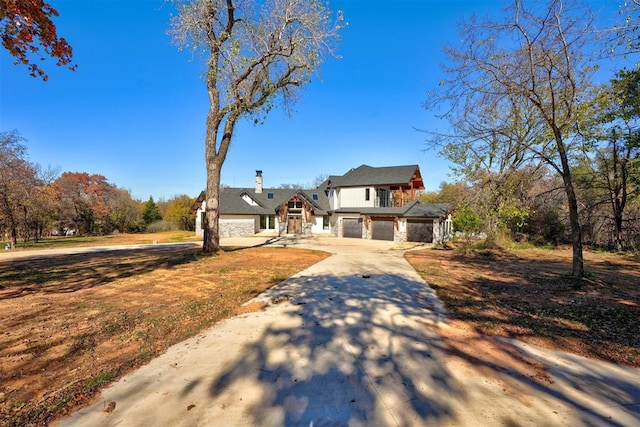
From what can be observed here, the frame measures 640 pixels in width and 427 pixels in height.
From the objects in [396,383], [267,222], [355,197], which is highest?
[355,197]

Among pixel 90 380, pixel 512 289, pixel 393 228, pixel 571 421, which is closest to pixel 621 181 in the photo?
pixel 393 228

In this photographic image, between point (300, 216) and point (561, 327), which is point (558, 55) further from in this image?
point (300, 216)

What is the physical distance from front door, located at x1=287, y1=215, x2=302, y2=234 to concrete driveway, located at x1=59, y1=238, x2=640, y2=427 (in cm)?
2418

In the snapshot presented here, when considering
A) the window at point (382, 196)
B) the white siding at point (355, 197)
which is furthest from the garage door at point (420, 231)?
the white siding at point (355, 197)

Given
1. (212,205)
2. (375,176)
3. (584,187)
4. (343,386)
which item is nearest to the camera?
(343,386)

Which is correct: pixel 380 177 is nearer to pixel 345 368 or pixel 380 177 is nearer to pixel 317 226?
pixel 317 226

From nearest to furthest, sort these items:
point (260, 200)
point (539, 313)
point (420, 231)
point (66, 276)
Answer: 1. point (539, 313)
2. point (66, 276)
3. point (420, 231)
4. point (260, 200)

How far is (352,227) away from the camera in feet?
88.9

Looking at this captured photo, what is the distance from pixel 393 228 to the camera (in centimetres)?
2491

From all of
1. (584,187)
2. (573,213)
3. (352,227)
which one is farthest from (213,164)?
(584,187)

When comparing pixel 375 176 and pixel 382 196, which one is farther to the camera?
pixel 375 176

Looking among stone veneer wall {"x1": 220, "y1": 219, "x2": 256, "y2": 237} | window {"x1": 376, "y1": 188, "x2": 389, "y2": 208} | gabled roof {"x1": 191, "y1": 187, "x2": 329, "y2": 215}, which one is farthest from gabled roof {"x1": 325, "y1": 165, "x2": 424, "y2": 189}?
stone veneer wall {"x1": 220, "y1": 219, "x2": 256, "y2": 237}

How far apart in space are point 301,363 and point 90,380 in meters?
2.47

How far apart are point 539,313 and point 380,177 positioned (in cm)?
2182
